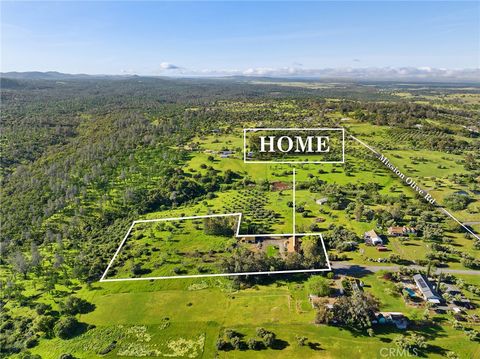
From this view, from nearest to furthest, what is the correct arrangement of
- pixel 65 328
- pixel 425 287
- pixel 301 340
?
pixel 301 340 < pixel 65 328 < pixel 425 287

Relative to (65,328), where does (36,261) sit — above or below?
above

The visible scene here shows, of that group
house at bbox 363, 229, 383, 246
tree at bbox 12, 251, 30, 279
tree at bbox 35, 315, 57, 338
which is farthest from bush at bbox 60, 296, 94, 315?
house at bbox 363, 229, 383, 246

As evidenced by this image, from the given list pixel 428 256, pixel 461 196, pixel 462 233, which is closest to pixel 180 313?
pixel 428 256

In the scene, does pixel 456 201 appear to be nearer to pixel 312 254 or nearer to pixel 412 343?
pixel 312 254

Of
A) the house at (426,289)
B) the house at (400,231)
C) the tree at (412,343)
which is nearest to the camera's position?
the tree at (412,343)

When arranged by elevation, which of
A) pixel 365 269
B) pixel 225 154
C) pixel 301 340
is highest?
pixel 225 154

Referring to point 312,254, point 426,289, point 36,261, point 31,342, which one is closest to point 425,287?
point 426,289

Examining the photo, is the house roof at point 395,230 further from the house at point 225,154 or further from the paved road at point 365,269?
the house at point 225,154

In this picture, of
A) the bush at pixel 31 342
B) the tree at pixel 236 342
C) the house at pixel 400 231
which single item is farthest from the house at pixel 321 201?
the bush at pixel 31 342
